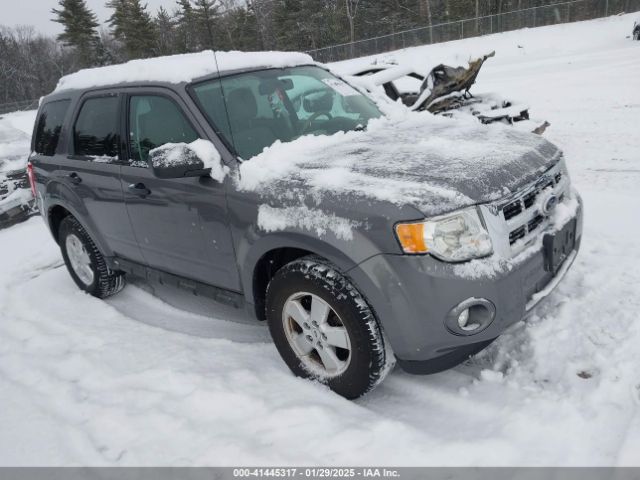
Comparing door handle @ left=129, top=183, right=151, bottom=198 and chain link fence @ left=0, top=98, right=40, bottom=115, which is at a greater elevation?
door handle @ left=129, top=183, right=151, bottom=198

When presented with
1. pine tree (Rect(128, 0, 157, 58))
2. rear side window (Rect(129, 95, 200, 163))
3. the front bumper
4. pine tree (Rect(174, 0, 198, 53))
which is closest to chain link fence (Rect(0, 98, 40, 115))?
pine tree (Rect(128, 0, 157, 58))

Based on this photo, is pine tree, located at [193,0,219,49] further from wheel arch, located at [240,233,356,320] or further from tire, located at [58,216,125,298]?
wheel arch, located at [240,233,356,320]

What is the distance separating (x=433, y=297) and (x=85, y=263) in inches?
142

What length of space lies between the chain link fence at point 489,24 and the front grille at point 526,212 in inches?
1251

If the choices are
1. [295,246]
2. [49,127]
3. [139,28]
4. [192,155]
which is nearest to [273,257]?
[295,246]

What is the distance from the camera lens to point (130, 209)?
12.3ft

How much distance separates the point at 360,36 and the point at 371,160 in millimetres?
45505

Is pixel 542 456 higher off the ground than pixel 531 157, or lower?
lower

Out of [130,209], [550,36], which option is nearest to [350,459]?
[130,209]

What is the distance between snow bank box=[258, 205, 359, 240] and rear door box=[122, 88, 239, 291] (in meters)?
0.35

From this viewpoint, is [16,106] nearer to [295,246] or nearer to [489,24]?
[489,24]

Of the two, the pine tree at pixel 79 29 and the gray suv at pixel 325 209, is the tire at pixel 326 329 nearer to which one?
the gray suv at pixel 325 209

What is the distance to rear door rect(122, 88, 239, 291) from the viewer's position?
3.15 metres

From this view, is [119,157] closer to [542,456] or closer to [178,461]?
[178,461]
